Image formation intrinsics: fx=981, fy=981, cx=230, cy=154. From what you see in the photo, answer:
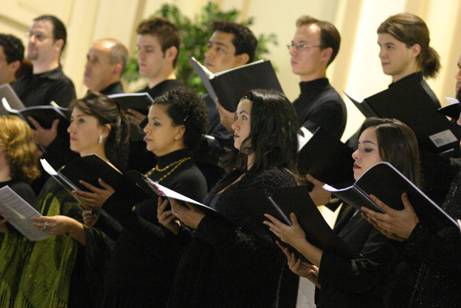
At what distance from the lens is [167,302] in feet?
13.3

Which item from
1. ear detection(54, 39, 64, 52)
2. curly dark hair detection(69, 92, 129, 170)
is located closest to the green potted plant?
ear detection(54, 39, 64, 52)

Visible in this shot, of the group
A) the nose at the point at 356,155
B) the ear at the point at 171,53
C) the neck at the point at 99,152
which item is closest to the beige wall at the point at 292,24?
the ear at the point at 171,53

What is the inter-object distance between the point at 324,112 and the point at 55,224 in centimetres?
141

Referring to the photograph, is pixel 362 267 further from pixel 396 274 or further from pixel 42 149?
pixel 42 149

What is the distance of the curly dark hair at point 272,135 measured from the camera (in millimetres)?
3918

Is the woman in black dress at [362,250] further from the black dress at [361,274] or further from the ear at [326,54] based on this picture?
the ear at [326,54]

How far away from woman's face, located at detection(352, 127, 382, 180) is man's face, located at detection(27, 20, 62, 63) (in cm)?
318

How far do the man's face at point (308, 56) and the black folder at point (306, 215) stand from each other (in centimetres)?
181

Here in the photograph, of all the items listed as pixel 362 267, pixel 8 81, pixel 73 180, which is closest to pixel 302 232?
pixel 362 267

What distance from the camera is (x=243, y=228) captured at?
3.80 meters

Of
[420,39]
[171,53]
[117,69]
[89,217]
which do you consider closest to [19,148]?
[89,217]

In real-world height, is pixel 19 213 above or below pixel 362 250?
below

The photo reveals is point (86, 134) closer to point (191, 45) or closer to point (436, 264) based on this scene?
point (436, 264)

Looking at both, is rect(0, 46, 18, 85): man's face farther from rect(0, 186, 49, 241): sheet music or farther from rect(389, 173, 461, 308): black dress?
rect(389, 173, 461, 308): black dress
